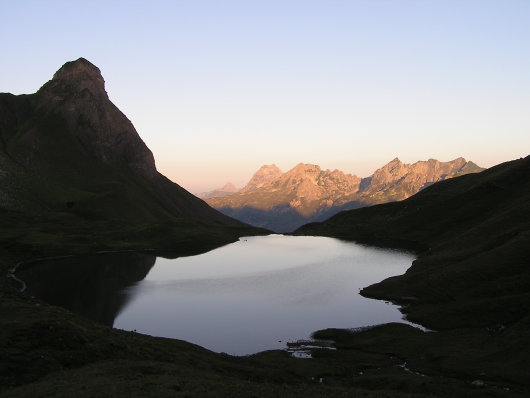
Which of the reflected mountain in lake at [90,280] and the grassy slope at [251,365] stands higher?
the reflected mountain in lake at [90,280]

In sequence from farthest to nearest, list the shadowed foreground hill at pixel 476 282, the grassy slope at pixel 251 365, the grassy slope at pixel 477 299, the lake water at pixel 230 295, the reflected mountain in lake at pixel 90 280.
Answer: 1. the reflected mountain in lake at pixel 90 280
2. the lake water at pixel 230 295
3. the shadowed foreground hill at pixel 476 282
4. the grassy slope at pixel 477 299
5. the grassy slope at pixel 251 365

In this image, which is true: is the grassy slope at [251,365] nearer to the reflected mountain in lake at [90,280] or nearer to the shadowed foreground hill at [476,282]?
the shadowed foreground hill at [476,282]

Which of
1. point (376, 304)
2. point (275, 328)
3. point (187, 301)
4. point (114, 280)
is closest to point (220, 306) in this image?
point (187, 301)

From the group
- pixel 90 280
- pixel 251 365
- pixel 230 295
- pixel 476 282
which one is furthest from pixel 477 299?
pixel 90 280

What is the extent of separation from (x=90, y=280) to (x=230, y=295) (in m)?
44.4

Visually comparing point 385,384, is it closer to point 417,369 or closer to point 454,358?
point 417,369

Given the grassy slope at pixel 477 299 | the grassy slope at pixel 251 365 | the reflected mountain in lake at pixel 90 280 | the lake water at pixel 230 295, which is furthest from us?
the reflected mountain in lake at pixel 90 280

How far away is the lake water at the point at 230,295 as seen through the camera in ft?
261

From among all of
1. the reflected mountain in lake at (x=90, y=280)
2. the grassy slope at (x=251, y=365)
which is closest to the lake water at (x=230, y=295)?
the reflected mountain in lake at (x=90, y=280)

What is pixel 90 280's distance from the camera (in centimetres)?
12650

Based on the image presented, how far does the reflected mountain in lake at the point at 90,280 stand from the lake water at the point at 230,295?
0.24 m

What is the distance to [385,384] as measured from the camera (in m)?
48.2

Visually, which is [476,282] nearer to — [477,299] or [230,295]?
[477,299]

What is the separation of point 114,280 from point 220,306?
45684mm
